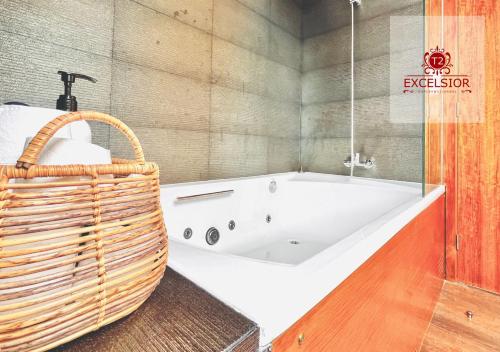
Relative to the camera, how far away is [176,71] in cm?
122

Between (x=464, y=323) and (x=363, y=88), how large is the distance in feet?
4.46

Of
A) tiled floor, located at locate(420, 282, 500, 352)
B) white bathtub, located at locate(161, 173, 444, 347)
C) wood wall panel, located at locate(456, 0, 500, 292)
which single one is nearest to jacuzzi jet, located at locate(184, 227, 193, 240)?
white bathtub, located at locate(161, 173, 444, 347)

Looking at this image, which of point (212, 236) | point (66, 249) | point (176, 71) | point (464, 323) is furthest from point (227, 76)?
point (464, 323)

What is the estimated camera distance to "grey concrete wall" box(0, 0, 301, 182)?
848mm

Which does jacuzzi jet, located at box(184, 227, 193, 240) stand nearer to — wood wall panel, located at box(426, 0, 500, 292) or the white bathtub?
the white bathtub

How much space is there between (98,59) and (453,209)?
191cm

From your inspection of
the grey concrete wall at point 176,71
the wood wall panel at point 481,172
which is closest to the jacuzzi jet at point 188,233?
the grey concrete wall at point 176,71

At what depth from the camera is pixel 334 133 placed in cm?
186

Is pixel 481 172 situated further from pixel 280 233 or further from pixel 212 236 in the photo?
pixel 212 236

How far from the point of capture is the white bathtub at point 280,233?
1.18ft

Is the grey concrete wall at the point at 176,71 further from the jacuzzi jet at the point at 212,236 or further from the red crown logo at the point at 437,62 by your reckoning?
the red crown logo at the point at 437,62

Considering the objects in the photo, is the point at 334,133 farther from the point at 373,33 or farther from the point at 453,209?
the point at 453,209

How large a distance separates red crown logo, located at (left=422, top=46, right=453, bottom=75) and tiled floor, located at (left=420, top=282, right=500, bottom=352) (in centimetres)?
123

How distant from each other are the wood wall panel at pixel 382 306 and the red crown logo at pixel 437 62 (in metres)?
0.91
